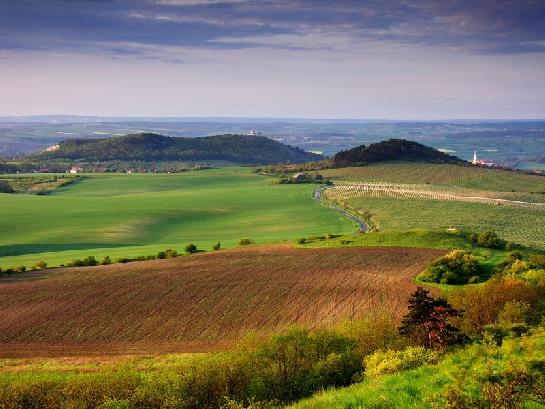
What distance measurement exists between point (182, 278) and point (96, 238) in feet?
126

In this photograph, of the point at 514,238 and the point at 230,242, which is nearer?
the point at 514,238

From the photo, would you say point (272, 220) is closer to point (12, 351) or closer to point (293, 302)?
point (293, 302)

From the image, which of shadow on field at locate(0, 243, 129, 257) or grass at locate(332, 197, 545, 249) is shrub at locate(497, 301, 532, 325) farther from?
shadow on field at locate(0, 243, 129, 257)

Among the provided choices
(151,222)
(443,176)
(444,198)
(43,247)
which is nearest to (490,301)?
(43,247)

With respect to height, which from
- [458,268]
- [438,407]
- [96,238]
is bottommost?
[96,238]

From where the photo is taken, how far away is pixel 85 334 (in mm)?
36156

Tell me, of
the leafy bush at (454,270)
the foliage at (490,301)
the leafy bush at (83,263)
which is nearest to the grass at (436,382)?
the foliage at (490,301)

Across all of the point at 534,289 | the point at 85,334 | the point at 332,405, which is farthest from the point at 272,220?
the point at 332,405

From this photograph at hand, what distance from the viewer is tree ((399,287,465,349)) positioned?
22.4 metres

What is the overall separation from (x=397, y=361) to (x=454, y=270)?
29.1 metres

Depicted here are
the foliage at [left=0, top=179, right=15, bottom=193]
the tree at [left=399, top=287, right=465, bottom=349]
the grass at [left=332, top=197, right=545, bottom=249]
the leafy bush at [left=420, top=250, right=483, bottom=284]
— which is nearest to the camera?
the tree at [left=399, top=287, right=465, bottom=349]

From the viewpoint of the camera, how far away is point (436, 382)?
15711 mm

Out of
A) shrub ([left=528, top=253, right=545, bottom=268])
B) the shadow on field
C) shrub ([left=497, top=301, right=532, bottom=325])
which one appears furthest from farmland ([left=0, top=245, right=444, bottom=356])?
the shadow on field

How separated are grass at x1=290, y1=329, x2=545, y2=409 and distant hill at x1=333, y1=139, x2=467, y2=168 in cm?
16273
